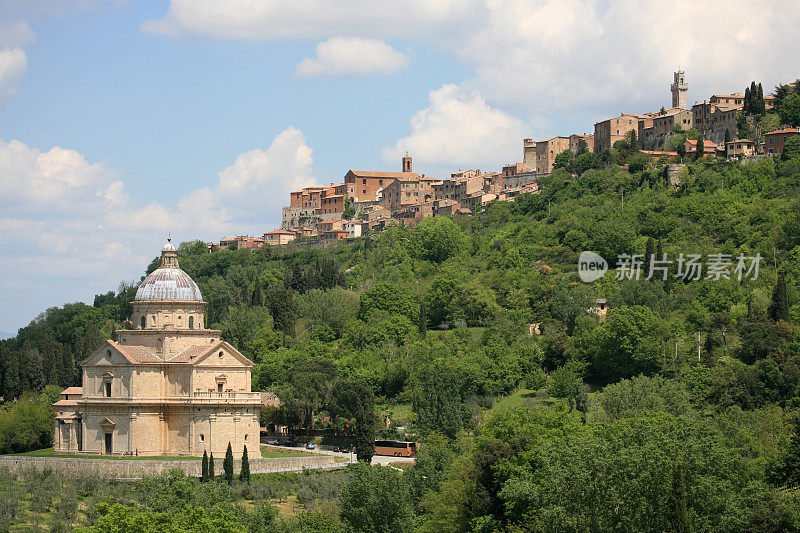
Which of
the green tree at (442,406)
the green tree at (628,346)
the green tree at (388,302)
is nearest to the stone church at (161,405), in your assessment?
the green tree at (442,406)

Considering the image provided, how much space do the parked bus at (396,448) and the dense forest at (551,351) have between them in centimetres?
142

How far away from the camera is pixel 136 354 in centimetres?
6312

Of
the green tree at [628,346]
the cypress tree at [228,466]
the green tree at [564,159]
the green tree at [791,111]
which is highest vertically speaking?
the green tree at [791,111]

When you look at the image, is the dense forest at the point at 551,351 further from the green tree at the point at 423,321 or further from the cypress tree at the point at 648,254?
the cypress tree at the point at 648,254

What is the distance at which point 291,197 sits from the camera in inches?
6314

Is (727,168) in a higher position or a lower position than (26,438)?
higher

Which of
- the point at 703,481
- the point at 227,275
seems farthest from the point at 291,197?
the point at 703,481

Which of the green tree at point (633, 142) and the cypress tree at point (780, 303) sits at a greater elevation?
the green tree at point (633, 142)

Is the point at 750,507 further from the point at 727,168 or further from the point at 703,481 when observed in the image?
the point at 727,168

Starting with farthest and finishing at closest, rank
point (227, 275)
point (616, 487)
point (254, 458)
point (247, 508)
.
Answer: point (227, 275)
point (254, 458)
point (247, 508)
point (616, 487)

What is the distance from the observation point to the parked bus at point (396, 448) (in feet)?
213

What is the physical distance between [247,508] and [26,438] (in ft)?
68.0

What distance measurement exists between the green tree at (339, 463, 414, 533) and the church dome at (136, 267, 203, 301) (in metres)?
24.4

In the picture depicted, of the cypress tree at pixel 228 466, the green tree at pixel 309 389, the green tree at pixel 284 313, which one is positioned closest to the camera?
the cypress tree at pixel 228 466
